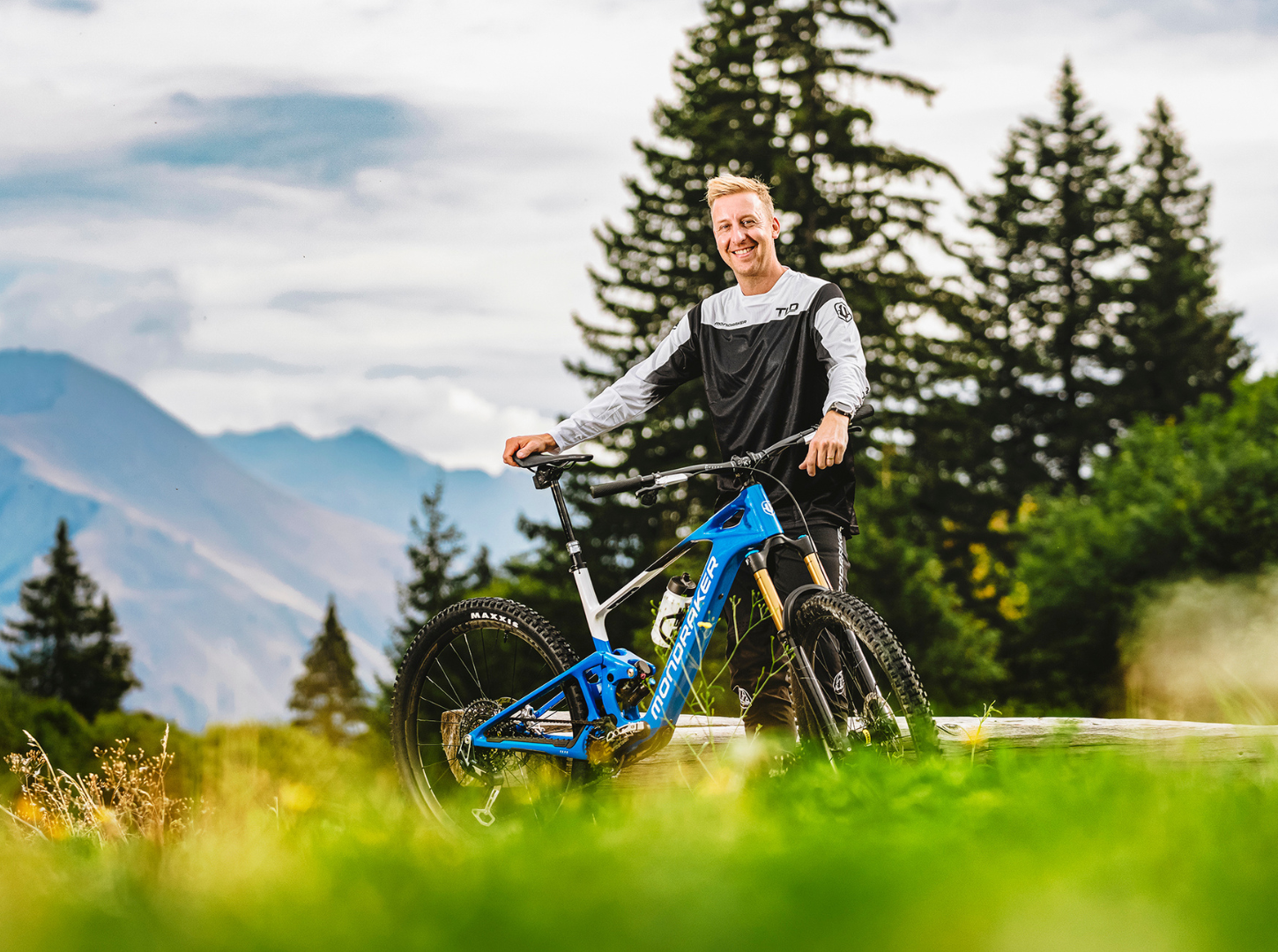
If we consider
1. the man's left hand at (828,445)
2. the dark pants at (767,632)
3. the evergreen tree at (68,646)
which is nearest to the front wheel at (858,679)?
the dark pants at (767,632)

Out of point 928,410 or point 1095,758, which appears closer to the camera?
point 1095,758

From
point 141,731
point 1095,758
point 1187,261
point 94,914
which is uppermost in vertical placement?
point 1187,261

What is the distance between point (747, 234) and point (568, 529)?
1.19 metres

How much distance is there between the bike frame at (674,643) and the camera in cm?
343

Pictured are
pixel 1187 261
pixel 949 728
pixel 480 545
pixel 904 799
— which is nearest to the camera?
pixel 904 799

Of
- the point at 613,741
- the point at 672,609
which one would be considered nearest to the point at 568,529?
the point at 672,609

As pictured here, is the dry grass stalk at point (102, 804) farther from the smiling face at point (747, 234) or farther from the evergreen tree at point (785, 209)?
the evergreen tree at point (785, 209)

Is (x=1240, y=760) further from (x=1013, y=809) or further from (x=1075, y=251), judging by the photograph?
(x=1075, y=251)

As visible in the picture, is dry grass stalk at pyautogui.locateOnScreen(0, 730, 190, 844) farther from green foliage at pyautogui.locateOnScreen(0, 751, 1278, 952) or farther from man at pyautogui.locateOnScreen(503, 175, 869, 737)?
man at pyautogui.locateOnScreen(503, 175, 869, 737)

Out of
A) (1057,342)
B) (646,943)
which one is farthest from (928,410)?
(646,943)

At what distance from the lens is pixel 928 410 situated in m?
22.1

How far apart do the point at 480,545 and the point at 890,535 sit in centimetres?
3014

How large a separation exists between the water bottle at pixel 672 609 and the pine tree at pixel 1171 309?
37461 mm

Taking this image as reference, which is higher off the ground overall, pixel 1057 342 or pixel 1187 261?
pixel 1187 261
